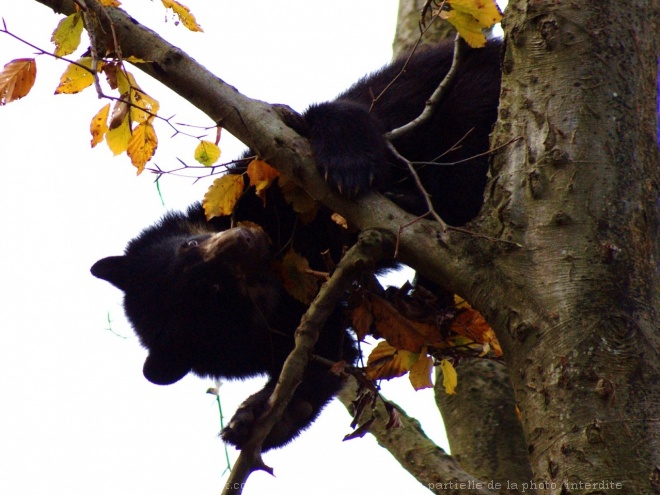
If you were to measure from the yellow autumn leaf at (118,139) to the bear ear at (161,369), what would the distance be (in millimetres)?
1959

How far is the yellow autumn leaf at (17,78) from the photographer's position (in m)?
3.25

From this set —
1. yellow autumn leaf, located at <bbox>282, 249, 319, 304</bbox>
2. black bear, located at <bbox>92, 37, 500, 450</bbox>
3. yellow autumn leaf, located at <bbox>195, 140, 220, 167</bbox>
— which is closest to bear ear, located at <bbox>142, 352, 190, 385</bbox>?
black bear, located at <bbox>92, 37, 500, 450</bbox>

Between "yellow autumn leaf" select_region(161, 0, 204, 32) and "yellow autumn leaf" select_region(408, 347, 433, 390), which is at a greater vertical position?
"yellow autumn leaf" select_region(161, 0, 204, 32)

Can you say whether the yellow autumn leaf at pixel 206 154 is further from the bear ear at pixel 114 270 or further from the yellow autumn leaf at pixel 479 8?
the bear ear at pixel 114 270

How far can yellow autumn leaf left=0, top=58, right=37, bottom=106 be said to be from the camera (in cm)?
325

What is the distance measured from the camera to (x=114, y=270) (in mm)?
5438

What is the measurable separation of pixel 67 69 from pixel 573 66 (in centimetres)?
201

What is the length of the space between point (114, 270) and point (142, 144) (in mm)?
2075

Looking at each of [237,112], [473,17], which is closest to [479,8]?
[473,17]

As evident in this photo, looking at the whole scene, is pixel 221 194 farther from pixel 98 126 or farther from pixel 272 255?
pixel 272 255

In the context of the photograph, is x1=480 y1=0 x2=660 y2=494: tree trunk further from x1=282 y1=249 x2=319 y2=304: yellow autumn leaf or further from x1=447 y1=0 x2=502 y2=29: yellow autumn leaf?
x1=282 y1=249 x2=319 y2=304: yellow autumn leaf

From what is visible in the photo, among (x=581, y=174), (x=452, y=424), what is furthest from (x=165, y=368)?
(x=581, y=174)

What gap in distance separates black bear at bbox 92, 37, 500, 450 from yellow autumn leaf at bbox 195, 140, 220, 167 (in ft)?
2.03

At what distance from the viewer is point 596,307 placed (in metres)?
2.38
